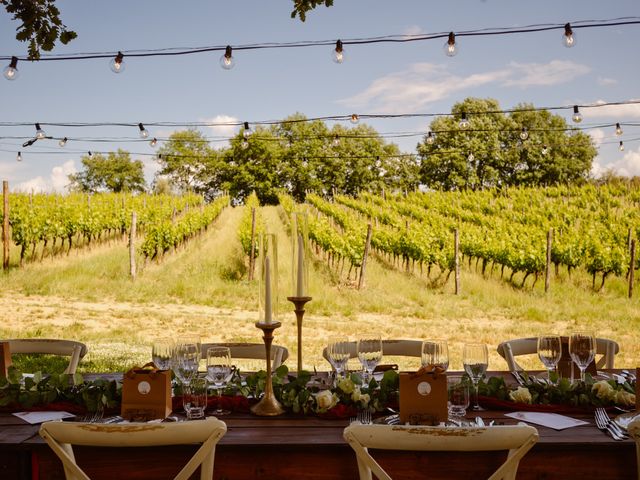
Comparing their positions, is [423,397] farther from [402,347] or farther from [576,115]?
[576,115]

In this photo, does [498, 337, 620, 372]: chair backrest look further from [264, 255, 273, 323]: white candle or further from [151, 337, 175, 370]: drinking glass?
[151, 337, 175, 370]: drinking glass

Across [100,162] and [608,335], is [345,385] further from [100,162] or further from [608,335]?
[100,162]

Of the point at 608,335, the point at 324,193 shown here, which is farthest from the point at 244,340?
the point at 324,193

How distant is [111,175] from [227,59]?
2285 inches

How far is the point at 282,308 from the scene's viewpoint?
9.15m

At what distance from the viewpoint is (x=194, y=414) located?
6.34 ft

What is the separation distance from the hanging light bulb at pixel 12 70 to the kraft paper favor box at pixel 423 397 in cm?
467

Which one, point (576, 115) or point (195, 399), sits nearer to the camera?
point (195, 399)

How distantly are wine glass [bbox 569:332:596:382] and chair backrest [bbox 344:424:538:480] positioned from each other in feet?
2.92

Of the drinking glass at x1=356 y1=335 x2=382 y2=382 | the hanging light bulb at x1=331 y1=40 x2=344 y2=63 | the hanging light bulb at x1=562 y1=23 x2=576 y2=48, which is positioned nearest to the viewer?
the drinking glass at x1=356 y1=335 x2=382 y2=382

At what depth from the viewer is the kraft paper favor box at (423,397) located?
1860 millimetres

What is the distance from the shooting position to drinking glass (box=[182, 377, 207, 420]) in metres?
1.92

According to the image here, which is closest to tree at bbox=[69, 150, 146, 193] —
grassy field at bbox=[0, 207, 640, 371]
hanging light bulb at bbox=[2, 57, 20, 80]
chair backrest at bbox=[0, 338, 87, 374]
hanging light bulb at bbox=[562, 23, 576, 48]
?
grassy field at bbox=[0, 207, 640, 371]

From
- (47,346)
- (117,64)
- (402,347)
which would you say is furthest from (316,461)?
(117,64)
